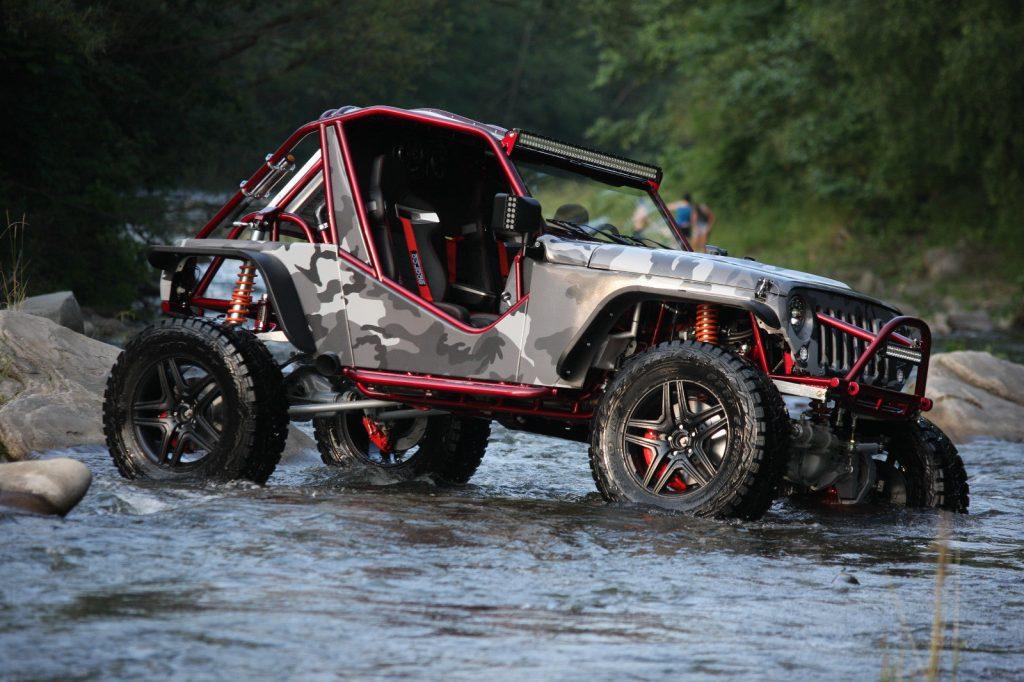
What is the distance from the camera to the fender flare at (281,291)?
7.95 meters

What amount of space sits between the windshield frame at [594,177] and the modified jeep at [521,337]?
0.05ft

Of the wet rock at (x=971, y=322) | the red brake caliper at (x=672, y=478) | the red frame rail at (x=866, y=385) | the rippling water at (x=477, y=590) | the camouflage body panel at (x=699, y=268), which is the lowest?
the rippling water at (x=477, y=590)

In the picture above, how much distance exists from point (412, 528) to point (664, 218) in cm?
298

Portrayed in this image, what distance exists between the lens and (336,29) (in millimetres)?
25203

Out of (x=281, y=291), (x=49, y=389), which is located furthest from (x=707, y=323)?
(x=49, y=389)

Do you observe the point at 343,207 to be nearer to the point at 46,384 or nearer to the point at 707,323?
the point at 707,323

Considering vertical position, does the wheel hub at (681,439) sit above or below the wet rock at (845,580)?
above

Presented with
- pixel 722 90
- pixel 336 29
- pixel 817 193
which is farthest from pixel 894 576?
pixel 722 90

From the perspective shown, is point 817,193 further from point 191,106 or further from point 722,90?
point 191,106

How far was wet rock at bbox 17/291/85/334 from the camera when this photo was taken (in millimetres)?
12094

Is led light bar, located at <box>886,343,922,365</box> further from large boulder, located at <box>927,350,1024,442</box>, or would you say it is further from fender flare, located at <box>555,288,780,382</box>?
large boulder, located at <box>927,350,1024,442</box>

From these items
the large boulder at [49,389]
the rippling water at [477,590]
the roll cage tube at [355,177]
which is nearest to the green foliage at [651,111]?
the large boulder at [49,389]

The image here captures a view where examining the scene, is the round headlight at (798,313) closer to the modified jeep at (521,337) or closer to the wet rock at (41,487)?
the modified jeep at (521,337)

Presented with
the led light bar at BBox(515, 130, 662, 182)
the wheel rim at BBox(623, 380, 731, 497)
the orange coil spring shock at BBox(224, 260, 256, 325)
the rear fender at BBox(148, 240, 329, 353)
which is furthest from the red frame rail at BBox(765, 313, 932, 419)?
the orange coil spring shock at BBox(224, 260, 256, 325)
